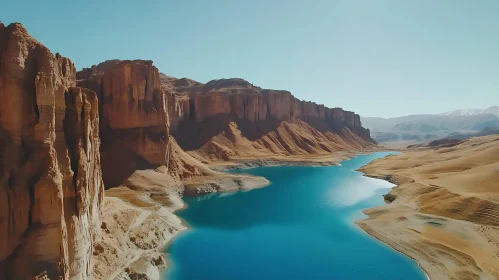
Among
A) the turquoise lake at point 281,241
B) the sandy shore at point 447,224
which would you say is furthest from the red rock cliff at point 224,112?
the sandy shore at point 447,224

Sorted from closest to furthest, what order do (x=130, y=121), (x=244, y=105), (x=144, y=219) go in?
(x=144, y=219)
(x=130, y=121)
(x=244, y=105)

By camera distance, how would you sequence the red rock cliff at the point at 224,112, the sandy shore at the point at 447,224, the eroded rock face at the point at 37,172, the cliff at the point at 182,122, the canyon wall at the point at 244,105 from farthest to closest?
the canyon wall at the point at 244,105 → the red rock cliff at the point at 224,112 → the cliff at the point at 182,122 → the sandy shore at the point at 447,224 → the eroded rock face at the point at 37,172

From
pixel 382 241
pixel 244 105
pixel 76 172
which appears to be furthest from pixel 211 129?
pixel 76 172

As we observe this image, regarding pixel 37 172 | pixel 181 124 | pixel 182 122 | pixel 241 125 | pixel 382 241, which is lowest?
pixel 382 241

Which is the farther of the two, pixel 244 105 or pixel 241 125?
pixel 244 105

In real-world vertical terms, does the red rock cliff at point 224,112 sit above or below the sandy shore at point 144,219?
above

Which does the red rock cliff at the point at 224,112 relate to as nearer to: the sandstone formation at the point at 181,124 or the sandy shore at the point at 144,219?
the sandstone formation at the point at 181,124

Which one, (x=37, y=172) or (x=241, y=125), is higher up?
(x=241, y=125)

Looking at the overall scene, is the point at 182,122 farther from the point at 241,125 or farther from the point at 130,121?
the point at 130,121
